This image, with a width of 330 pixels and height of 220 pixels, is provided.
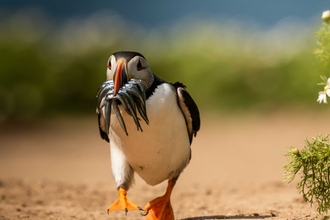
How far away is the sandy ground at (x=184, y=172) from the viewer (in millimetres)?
6941

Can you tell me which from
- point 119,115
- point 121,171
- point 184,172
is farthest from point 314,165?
point 184,172

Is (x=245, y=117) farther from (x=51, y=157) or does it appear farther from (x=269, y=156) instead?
(x=51, y=157)

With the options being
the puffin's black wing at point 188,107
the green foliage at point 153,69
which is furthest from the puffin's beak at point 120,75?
the green foliage at point 153,69

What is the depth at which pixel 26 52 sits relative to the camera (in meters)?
17.1

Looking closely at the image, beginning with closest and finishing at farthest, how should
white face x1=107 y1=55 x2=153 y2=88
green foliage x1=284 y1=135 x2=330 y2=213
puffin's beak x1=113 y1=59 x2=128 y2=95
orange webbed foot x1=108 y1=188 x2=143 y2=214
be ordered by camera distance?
green foliage x1=284 y1=135 x2=330 y2=213, puffin's beak x1=113 y1=59 x2=128 y2=95, white face x1=107 y1=55 x2=153 y2=88, orange webbed foot x1=108 y1=188 x2=143 y2=214

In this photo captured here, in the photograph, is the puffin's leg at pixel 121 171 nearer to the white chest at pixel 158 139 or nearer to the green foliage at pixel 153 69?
the white chest at pixel 158 139

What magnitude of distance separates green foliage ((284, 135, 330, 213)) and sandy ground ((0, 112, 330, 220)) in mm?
679

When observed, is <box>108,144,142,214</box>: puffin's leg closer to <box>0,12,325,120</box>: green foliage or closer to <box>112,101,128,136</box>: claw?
<box>112,101,128,136</box>: claw

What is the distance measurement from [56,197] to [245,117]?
31.4 feet

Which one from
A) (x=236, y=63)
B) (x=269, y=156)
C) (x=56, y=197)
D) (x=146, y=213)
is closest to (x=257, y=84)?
(x=236, y=63)

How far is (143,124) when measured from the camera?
17.3 ft

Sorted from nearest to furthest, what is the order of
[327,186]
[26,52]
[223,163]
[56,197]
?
1. [327,186]
2. [56,197]
3. [223,163]
4. [26,52]

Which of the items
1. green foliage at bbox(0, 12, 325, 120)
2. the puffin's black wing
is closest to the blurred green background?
green foliage at bbox(0, 12, 325, 120)

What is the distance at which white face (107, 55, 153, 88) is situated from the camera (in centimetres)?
514
